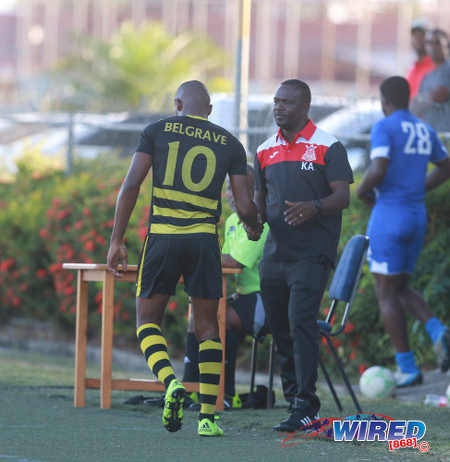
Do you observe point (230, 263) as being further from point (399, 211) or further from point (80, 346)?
point (399, 211)

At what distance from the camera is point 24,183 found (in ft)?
44.7

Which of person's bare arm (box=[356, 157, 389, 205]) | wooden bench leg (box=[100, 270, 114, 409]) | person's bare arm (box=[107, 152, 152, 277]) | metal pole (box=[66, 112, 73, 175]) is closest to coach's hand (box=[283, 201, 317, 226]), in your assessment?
person's bare arm (box=[107, 152, 152, 277])

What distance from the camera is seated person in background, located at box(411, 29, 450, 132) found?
9.85 metres

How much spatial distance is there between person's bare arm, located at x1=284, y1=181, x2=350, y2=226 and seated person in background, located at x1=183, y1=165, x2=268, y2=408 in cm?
108

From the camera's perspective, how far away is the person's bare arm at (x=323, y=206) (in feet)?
18.8

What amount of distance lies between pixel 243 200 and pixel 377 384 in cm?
259

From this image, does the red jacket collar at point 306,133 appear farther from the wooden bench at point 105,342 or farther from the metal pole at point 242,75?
the metal pole at point 242,75

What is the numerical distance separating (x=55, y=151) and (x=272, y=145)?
1090cm

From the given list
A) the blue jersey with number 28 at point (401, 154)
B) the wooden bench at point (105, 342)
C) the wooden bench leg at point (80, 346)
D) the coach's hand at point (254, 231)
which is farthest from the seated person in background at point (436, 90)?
the coach's hand at point (254, 231)

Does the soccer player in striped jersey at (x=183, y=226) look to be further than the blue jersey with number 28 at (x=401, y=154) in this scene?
No

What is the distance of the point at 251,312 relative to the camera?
23.1 feet

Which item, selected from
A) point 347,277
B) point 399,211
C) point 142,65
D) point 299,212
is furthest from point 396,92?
point 142,65

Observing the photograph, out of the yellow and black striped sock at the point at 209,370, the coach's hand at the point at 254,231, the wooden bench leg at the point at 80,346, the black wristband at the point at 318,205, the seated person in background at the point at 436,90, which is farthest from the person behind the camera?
the seated person in background at the point at 436,90

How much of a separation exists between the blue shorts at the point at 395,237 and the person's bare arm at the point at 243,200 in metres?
2.39
